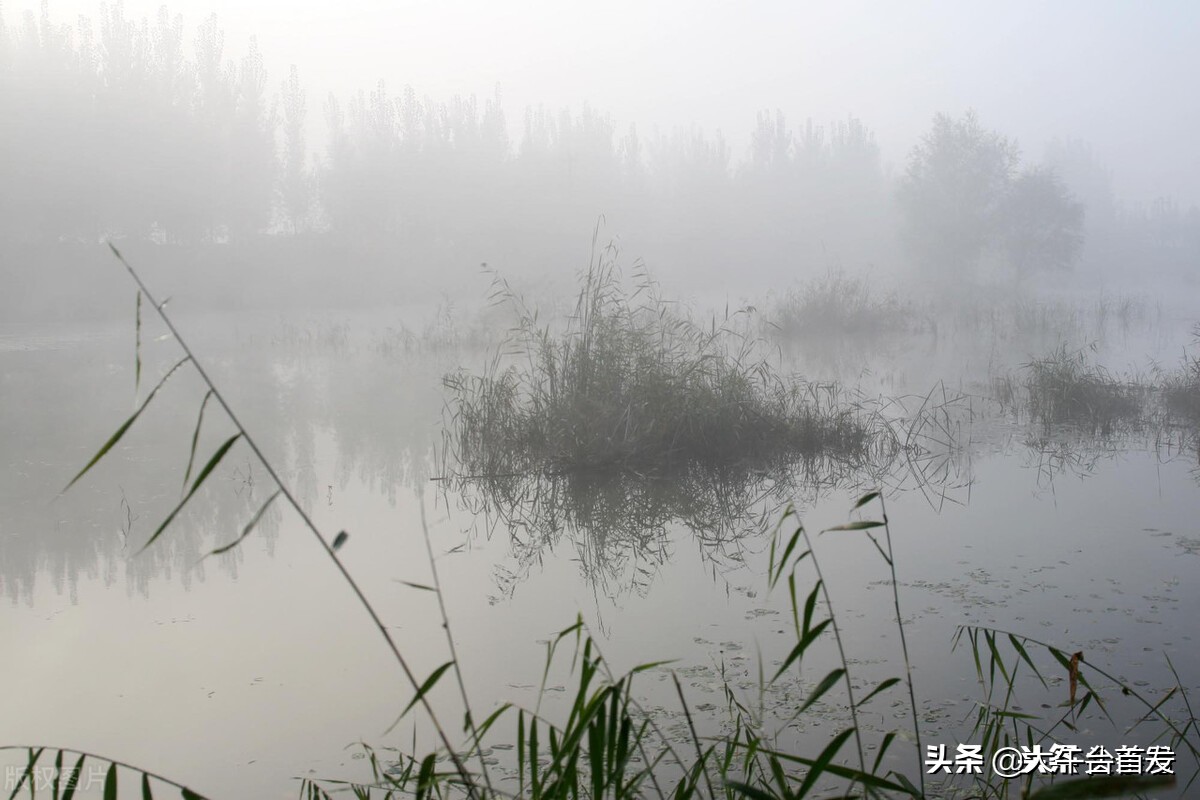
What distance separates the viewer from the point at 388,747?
2.31m

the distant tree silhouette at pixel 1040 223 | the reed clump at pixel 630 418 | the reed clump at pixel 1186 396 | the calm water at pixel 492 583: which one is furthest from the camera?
the distant tree silhouette at pixel 1040 223

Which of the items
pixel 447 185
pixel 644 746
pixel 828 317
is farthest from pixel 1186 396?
pixel 447 185

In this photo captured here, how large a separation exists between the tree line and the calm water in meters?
21.5

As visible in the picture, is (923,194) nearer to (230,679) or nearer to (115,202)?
(115,202)

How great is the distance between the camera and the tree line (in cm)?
2605

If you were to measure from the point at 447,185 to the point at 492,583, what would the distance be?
109 feet

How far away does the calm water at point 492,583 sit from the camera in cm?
250

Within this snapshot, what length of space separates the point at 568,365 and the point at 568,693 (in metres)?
3.55

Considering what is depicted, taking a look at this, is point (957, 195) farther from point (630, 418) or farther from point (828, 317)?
point (630, 418)

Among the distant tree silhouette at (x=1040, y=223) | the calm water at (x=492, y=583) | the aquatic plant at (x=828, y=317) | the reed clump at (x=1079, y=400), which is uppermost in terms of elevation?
the distant tree silhouette at (x=1040, y=223)

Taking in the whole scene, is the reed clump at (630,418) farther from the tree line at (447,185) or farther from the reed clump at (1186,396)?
the tree line at (447,185)

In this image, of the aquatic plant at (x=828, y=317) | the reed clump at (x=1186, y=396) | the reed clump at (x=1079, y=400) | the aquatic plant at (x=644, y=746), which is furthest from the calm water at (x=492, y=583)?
the aquatic plant at (x=828, y=317)

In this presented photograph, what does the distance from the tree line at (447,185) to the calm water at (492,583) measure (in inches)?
848

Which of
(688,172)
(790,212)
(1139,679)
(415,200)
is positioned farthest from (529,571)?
(688,172)
